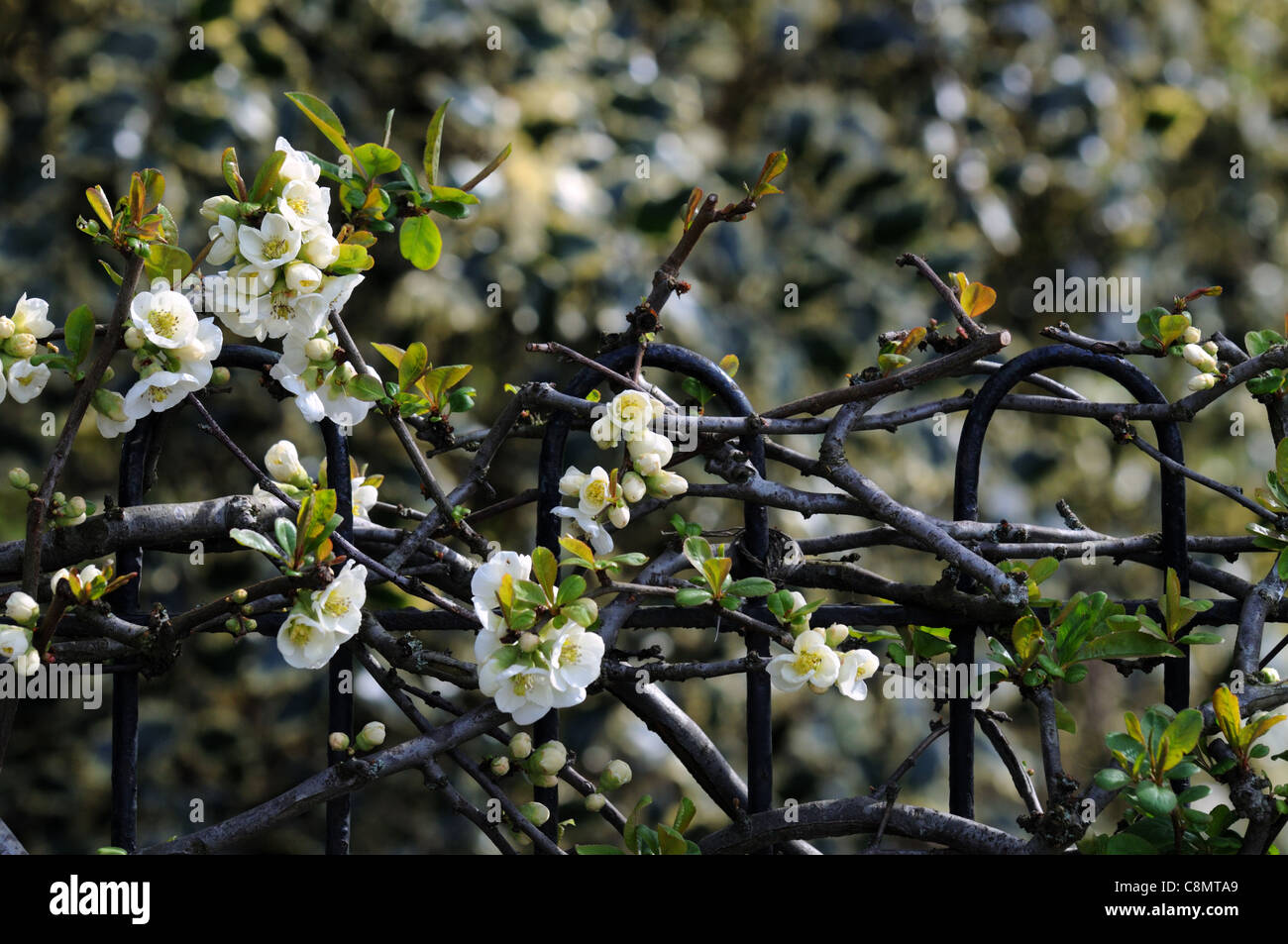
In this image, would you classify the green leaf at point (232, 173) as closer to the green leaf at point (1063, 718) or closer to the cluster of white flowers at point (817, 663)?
the cluster of white flowers at point (817, 663)

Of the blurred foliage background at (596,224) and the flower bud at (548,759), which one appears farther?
the blurred foliage background at (596,224)

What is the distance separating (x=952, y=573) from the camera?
0.93 meters

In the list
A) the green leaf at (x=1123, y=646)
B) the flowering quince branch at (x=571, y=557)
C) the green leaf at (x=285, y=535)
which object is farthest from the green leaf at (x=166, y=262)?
the green leaf at (x=1123, y=646)

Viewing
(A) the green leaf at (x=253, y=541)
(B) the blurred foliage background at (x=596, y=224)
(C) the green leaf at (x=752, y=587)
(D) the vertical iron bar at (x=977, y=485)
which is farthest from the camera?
(B) the blurred foliage background at (x=596, y=224)

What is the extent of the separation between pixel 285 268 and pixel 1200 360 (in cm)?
72

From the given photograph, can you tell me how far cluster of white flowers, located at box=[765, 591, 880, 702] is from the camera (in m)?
0.88

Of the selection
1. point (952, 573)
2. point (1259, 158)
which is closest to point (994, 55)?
point (1259, 158)

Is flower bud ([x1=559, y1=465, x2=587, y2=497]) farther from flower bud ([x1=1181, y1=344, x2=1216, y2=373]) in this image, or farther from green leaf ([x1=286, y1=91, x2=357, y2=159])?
flower bud ([x1=1181, y1=344, x2=1216, y2=373])

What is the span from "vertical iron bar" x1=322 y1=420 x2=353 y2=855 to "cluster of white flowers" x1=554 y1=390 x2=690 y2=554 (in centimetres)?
17

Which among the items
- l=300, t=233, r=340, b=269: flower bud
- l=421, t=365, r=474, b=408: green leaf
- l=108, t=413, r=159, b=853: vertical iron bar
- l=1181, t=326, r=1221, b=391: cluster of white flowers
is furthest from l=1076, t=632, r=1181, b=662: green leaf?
l=108, t=413, r=159, b=853: vertical iron bar

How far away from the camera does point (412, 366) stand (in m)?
0.91

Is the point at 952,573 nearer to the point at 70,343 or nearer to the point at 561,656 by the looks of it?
the point at 561,656

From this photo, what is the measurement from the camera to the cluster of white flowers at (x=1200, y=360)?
0.97m
